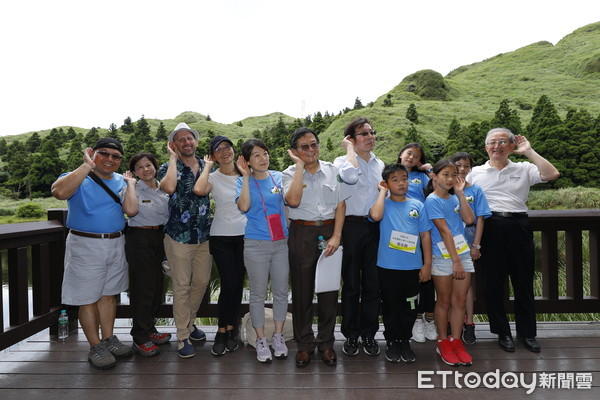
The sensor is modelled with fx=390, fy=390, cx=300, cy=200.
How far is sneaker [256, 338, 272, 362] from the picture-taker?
2.76 metres

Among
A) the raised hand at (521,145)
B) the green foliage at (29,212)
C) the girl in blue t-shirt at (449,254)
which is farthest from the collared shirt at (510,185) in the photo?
the green foliage at (29,212)

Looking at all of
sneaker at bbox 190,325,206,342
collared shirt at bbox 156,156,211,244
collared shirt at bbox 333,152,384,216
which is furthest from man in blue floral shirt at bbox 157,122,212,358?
collared shirt at bbox 333,152,384,216

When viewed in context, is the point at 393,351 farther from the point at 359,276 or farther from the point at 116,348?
the point at 116,348

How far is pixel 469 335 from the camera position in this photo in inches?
123

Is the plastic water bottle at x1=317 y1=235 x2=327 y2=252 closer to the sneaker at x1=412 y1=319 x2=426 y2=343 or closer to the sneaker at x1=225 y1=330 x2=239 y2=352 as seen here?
the sneaker at x1=225 y1=330 x2=239 y2=352

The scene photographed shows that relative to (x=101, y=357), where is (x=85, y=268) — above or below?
above

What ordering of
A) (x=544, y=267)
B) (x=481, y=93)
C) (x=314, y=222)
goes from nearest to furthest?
(x=314, y=222) → (x=544, y=267) → (x=481, y=93)

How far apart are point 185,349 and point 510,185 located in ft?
9.07

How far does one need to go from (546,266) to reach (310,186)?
2.36 meters

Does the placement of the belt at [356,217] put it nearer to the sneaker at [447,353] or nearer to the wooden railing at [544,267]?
the sneaker at [447,353]

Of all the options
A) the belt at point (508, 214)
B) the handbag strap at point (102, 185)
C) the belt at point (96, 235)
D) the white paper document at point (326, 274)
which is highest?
the handbag strap at point (102, 185)

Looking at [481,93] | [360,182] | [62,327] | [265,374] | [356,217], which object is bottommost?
[265,374]

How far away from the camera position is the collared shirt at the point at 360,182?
276 cm

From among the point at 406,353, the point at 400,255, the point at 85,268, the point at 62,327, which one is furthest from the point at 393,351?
the point at 62,327
